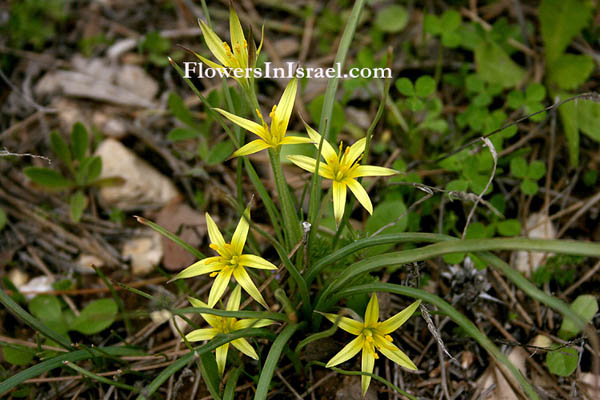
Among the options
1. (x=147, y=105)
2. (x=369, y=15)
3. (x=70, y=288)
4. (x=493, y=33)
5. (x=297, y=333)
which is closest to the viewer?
(x=297, y=333)

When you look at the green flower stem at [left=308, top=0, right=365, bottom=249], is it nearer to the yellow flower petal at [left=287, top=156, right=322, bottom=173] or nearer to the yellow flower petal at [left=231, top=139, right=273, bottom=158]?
the yellow flower petal at [left=287, top=156, right=322, bottom=173]

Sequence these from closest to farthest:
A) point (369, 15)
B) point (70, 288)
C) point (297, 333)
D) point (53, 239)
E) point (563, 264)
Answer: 1. point (297, 333)
2. point (563, 264)
3. point (70, 288)
4. point (53, 239)
5. point (369, 15)

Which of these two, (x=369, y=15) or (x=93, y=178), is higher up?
(x=369, y=15)

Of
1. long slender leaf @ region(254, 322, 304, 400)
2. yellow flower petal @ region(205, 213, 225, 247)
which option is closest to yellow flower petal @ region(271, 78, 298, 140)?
yellow flower petal @ region(205, 213, 225, 247)

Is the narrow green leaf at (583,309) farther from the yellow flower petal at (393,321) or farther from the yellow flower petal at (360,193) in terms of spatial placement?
the yellow flower petal at (360,193)

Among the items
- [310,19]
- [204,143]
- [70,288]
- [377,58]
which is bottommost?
[70,288]

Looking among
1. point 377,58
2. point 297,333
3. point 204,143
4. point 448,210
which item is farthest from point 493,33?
point 297,333

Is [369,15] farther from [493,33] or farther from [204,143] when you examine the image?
[204,143]
